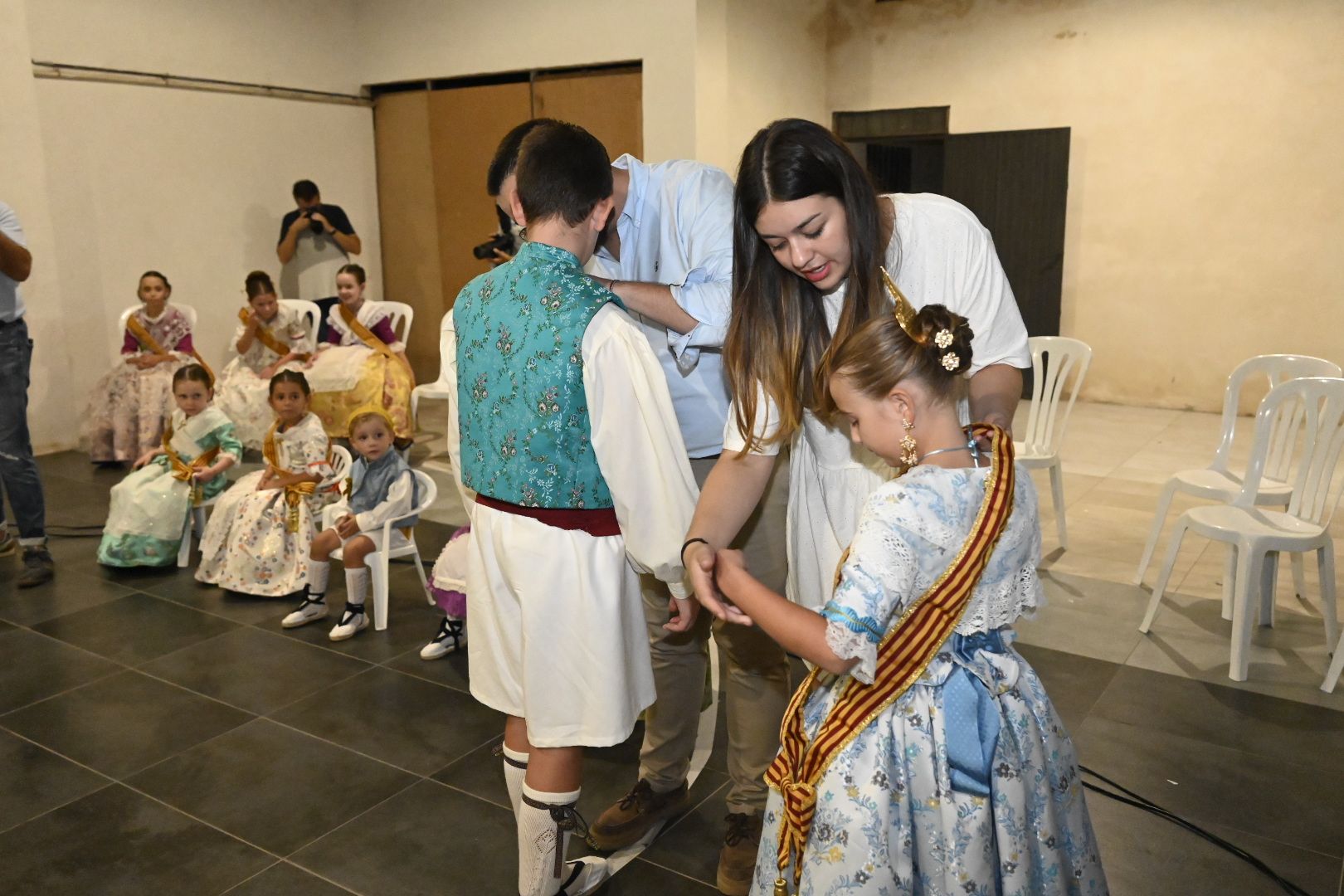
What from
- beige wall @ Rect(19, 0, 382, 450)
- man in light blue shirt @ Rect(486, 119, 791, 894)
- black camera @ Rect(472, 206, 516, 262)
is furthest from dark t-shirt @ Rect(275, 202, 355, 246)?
man in light blue shirt @ Rect(486, 119, 791, 894)

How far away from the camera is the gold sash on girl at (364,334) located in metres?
6.09

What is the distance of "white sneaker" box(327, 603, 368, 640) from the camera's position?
11.7ft

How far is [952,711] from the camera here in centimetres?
150

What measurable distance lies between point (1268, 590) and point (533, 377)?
289 cm

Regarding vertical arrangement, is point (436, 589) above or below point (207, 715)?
above

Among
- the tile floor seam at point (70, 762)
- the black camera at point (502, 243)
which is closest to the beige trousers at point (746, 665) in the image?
the tile floor seam at point (70, 762)

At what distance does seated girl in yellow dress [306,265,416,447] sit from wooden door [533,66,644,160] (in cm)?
172

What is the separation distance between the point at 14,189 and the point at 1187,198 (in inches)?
279

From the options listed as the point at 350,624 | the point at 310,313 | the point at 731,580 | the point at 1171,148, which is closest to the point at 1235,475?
the point at 731,580

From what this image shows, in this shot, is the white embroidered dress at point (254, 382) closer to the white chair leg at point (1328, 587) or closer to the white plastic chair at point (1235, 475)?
the white plastic chair at point (1235, 475)

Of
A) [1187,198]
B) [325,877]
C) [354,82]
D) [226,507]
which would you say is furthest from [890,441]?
[354,82]

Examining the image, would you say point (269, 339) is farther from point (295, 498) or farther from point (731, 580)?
point (731, 580)

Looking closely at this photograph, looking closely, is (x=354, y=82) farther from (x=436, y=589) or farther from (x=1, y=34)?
(x=436, y=589)

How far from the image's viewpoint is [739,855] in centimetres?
221
